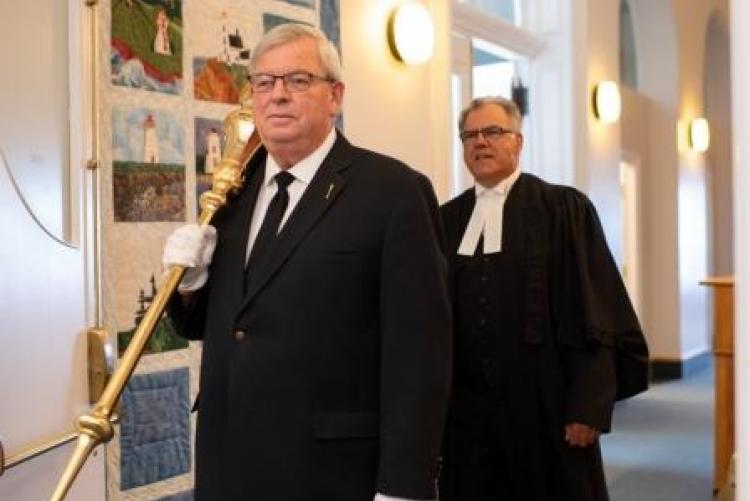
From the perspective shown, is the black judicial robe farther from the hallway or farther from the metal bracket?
the hallway

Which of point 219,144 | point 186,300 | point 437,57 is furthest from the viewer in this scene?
point 437,57

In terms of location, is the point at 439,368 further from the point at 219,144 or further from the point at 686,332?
the point at 686,332

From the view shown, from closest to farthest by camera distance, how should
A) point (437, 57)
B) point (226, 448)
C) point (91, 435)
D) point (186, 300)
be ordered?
point (91, 435), point (226, 448), point (186, 300), point (437, 57)

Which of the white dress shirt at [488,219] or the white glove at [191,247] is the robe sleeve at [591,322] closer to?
the white dress shirt at [488,219]

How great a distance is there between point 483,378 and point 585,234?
0.48m

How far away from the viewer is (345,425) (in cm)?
159

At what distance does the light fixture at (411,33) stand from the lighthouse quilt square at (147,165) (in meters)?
1.38

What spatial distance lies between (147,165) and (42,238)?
62 cm

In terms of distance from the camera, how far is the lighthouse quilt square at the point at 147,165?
246cm

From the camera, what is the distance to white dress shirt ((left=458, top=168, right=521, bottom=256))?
2.65m

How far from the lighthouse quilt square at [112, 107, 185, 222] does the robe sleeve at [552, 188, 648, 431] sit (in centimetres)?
105

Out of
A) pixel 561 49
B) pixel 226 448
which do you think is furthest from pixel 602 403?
pixel 561 49

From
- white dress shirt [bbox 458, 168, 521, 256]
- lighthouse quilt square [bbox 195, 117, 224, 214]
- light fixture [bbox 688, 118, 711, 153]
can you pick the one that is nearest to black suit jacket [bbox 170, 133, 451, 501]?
white dress shirt [bbox 458, 168, 521, 256]

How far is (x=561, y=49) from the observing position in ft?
→ 18.7
